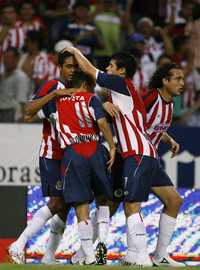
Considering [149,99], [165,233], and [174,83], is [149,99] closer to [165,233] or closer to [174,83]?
[174,83]

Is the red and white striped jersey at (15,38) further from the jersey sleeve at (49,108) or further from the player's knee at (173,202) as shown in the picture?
the player's knee at (173,202)

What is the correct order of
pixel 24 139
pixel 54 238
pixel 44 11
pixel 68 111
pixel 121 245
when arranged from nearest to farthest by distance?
pixel 68 111, pixel 54 238, pixel 121 245, pixel 24 139, pixel 44 11

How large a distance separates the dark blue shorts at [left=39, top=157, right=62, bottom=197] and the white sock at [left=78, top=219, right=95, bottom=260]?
661mm

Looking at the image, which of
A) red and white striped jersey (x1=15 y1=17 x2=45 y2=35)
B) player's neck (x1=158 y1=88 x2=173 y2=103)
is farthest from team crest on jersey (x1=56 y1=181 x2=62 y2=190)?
red and white striped jersey (x1=15 y1=17 x2=45 y2=35)

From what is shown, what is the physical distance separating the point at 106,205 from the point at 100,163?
1.96 feet

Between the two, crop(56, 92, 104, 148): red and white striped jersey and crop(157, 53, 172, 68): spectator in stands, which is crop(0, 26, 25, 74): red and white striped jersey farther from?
crop(56, 92, 104, 148): red and white striped jersey

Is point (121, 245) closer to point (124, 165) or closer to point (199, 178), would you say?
point (124, 165)

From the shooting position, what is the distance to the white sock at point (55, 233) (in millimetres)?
11500

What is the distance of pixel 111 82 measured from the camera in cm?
1061

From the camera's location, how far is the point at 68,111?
10.7 m

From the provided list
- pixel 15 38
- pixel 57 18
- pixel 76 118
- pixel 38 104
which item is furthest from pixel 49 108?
pixel 57 18

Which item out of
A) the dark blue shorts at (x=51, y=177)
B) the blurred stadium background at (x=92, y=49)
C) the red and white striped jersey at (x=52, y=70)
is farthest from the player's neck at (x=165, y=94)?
the red and white striped jersey at (x=52, y=70)

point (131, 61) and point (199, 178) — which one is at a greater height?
point (131, 61)

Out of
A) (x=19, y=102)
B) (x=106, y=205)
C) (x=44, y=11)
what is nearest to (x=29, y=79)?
(x=19, y=102)
